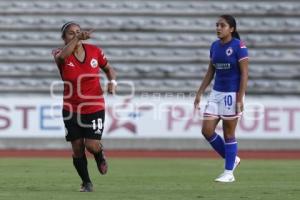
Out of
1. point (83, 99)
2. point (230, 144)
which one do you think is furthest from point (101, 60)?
point (230, 144)

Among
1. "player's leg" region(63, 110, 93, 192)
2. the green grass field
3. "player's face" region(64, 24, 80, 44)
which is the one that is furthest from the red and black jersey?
the green grass field

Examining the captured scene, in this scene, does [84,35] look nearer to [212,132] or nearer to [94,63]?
[94,63]

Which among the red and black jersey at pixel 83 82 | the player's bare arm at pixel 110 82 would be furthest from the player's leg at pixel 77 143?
the player's bare arm at pixel 110 82

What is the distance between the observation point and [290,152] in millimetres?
20203

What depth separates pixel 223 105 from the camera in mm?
11516

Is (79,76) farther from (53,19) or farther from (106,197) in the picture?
(53,19)

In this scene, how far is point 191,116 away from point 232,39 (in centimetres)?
913

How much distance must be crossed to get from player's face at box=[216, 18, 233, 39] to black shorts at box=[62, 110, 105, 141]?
7.36 ft

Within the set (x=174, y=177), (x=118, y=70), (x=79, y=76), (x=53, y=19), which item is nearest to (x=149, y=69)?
(x=118, y=70)

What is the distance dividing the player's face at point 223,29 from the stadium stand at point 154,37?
1163cm

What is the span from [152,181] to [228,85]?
64.3 inches

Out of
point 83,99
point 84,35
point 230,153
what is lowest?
point 230,153

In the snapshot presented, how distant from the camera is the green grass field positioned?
9.43m

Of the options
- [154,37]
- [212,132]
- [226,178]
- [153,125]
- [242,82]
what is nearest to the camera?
[242,82]
